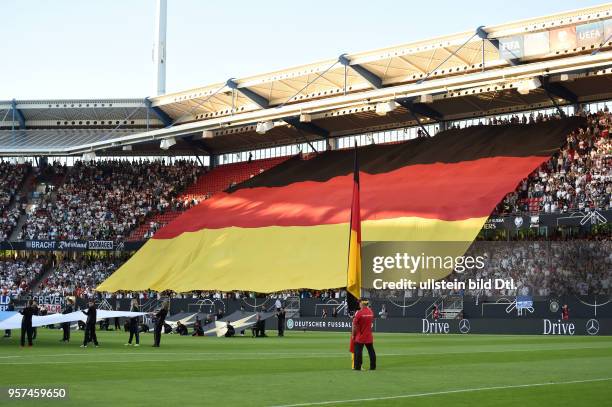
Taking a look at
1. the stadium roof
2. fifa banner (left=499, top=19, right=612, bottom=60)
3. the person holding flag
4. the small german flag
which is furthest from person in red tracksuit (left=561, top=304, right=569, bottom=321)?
the small german flag

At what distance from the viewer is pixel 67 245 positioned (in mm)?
76750

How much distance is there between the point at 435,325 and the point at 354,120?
26.6m

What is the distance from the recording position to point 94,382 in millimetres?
18938

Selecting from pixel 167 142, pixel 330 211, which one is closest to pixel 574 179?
pixel 330 211

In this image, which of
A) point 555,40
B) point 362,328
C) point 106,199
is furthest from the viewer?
point 106,199

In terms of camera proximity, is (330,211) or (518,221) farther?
(330,211)

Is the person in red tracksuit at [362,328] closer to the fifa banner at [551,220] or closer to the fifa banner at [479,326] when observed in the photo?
the fifa banner at [479,326]

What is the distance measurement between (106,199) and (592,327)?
1844 inches

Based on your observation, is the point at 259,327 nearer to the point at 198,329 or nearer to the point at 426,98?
A: the point at 198,329

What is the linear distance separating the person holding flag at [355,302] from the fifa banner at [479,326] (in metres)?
21.0

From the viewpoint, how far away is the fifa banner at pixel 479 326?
45.5 m

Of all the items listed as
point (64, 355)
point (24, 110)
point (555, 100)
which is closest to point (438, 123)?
point (555, 100)

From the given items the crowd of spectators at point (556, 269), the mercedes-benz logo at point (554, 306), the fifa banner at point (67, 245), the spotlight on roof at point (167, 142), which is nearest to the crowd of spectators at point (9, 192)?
the fifa banner at point (67, 245)

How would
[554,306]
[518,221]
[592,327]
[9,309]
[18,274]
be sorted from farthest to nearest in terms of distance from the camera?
[18,274]
[9,309]
[518,221]
[554,306]
[592,327]
